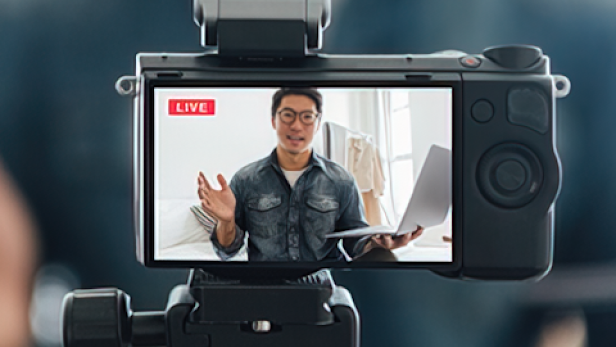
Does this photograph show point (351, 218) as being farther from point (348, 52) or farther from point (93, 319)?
point (348, 52)

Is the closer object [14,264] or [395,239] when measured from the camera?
[395,239]

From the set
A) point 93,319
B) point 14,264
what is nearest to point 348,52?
point 14,264

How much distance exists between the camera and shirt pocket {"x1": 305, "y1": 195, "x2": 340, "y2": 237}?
482 mm

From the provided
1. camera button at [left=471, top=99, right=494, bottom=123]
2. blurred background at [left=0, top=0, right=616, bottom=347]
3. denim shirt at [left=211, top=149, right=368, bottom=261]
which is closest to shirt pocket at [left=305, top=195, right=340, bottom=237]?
denim shirt at [left=211, top=149, right=368, bottom=261]

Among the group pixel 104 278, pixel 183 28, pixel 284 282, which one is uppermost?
pixel 183 28

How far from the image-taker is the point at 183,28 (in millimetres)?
1334

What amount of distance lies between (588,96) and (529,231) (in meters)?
1.04

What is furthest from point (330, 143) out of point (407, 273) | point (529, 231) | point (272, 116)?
point (407, 273)

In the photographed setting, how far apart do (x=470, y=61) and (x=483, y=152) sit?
72 mm

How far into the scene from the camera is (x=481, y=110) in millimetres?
484

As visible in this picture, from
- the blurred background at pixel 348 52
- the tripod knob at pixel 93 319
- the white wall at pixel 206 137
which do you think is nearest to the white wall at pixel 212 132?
the white wall at pixel 206 137

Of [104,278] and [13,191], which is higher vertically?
[13,191]

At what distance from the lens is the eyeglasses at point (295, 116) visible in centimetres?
48

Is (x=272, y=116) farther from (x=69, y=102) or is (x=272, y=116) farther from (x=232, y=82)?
(x=69, y=102)
